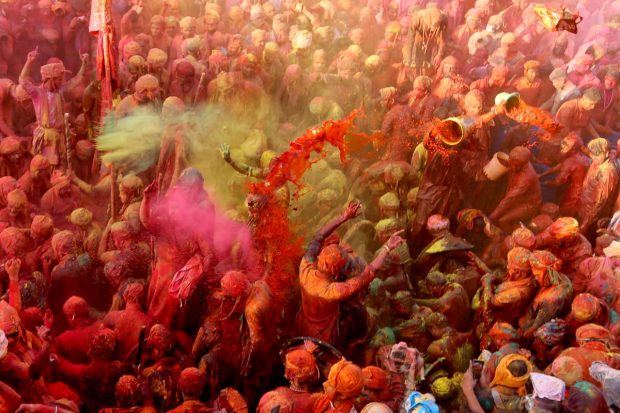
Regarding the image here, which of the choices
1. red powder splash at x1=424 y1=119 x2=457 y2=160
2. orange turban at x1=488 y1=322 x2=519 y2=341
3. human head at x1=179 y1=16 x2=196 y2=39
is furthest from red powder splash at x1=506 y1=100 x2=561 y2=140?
human head at x1=179 y1=16 x2=196 y2=39

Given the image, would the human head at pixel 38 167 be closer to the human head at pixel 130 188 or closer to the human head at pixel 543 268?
the human head at pixel 130 188


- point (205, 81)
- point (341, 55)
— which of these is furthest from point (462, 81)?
point (205, 81)

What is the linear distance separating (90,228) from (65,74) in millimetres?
1945

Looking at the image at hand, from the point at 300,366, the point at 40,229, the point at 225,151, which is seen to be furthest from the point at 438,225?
the point at 40,229

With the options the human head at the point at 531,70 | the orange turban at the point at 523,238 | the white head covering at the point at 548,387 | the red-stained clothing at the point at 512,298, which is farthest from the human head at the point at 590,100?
the white head covering at the point at 548,387

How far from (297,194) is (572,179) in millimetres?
3317

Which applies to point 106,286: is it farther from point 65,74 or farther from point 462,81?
point 462,81

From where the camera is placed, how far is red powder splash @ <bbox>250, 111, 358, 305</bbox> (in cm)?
932

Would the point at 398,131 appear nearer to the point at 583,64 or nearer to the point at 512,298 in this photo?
the point at 583,64

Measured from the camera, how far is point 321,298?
27.8 feet

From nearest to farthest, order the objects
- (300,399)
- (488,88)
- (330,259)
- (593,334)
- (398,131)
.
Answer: (300,399) → (593,334) → (330,259) → (398,131) → (488,88)

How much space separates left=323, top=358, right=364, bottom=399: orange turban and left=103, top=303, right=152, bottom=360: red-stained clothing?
108 inches

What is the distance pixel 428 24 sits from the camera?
11.0 meters

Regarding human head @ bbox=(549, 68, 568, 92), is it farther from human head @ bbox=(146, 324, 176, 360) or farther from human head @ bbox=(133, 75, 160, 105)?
human head @ bbox=(146, 324, 176, 360)
